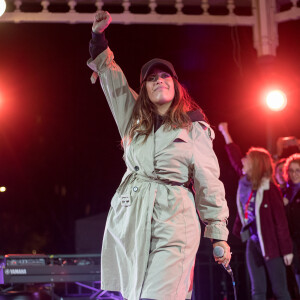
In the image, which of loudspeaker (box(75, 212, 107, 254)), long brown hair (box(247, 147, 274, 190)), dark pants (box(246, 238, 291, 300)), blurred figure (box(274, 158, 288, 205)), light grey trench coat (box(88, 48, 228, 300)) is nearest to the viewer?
light grey trench coat (box(88, 48, 228, 300))

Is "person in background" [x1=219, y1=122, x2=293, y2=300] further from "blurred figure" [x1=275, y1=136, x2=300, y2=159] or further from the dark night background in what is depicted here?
the dark night background

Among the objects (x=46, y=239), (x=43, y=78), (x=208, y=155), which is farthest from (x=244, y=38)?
(x=46, y=239)

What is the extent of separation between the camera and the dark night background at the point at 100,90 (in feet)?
24.6

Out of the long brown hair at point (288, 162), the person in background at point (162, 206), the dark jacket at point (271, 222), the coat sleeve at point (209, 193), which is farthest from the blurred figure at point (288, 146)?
the coat sleeve at point (209, 193)

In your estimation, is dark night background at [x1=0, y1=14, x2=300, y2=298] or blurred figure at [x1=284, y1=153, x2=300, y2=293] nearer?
blurred figure at [x1=284, y1=153, x2=300, y2=293]

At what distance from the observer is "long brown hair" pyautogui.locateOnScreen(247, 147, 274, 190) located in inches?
218

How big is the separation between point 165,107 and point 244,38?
479cm

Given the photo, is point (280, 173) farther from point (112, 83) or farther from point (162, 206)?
point (162, 206)

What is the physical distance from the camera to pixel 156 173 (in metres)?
2.88

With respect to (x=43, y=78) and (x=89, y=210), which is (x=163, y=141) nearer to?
(x=43, y=78)

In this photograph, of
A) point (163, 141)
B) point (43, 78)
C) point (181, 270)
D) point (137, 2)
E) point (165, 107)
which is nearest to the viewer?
point (181, 270)

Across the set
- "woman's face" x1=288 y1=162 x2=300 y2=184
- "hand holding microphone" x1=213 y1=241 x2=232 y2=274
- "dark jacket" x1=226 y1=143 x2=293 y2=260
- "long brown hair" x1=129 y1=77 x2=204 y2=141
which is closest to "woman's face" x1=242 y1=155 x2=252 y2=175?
"dark jacket" x1=226 y1=143 x2=293 y2=260

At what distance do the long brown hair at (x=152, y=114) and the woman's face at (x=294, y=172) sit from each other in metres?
2.80

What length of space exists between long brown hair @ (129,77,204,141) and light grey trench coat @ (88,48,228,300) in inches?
1.7
